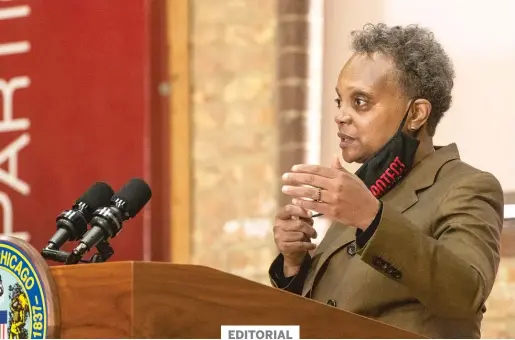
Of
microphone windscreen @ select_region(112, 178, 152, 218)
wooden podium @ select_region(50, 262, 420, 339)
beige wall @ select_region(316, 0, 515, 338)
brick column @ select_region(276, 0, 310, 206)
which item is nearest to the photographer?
wooden podium @ select_region(50, 262, 420, 339)

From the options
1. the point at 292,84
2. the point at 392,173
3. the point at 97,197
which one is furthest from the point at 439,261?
the point at 292,84

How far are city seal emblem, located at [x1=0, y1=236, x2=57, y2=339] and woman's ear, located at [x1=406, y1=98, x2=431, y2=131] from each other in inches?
37.0

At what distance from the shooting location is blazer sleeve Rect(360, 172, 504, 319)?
1.61 m

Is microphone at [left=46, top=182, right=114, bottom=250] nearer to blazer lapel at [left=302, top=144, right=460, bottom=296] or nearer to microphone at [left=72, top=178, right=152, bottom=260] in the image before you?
microphone at [left=72, top=178, right=152, bottom=260]

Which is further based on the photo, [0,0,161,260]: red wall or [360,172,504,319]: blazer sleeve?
[0,0,161,260]: red wall

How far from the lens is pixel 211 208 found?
124 inches

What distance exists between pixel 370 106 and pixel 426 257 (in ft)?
1.66

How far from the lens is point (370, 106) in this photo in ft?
6.65

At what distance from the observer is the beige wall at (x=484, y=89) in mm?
2855

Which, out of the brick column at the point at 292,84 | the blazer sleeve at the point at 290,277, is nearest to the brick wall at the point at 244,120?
the brick column at the point at 292,84

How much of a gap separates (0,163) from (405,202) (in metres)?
1.75

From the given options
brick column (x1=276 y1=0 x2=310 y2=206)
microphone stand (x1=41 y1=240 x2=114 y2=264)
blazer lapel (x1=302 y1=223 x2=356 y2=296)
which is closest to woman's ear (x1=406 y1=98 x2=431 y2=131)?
blazer lapel (x1=302 y1=223 x2=356 y2=296)

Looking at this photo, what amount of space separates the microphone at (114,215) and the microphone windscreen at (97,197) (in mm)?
47

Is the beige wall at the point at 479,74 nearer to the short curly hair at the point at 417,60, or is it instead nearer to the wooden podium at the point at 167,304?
the short curly hair at the point at 417,60
